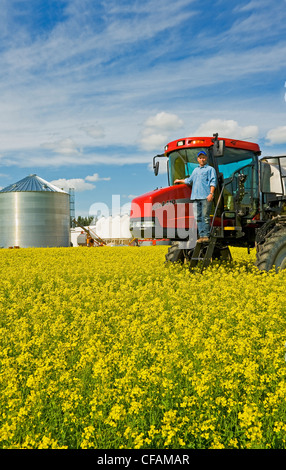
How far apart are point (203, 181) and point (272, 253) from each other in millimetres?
2162

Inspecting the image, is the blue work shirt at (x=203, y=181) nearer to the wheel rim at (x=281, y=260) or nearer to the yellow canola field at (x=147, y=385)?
the wheel rim at (x=281, y=260)

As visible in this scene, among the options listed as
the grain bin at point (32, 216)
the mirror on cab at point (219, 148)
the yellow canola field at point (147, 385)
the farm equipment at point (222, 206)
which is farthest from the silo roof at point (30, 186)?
the yellow canola field at point (147, 385)

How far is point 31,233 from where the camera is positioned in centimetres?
3803

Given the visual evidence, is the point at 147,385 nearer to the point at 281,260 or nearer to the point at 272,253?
the point at 272,253

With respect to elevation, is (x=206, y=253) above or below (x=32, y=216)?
below

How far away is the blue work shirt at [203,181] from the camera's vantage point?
8.62m

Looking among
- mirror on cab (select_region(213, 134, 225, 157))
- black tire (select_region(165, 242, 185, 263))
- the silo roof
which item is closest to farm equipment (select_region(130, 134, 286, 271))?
mirror on cab (select_region(213, 134, 225, 157))

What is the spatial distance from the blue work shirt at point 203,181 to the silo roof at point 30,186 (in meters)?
33.5

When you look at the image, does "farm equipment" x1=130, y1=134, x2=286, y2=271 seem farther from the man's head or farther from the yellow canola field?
the yellow canola field

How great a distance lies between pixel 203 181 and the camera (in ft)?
28.3

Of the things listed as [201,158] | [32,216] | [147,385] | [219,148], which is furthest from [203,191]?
[32,216]
